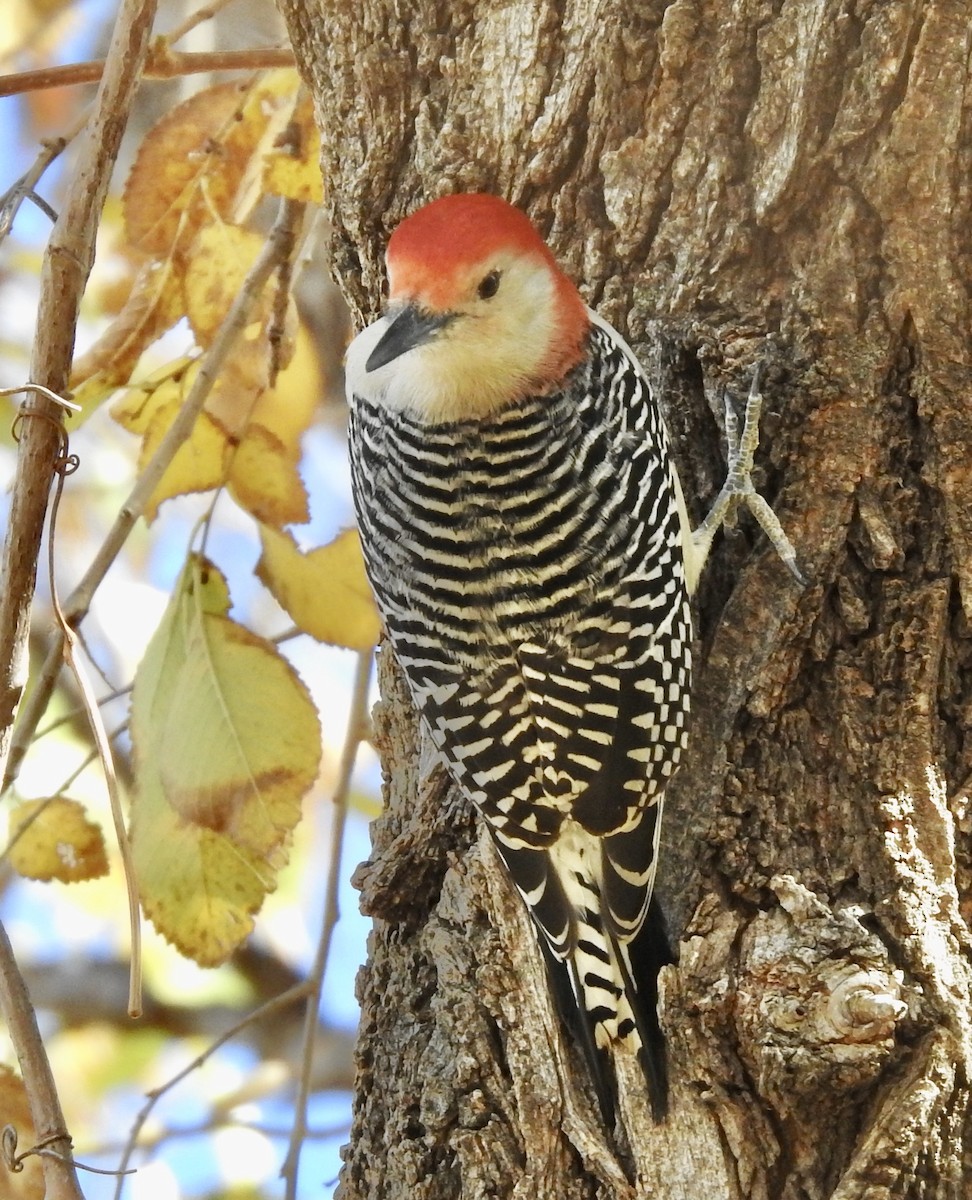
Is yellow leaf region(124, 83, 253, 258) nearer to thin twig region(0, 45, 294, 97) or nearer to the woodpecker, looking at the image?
thin twig region(0, 45, 294, 97)

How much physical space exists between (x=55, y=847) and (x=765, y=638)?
→ 1287 millimetres

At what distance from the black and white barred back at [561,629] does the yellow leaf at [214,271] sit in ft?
1.92

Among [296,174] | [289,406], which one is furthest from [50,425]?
[296,174]

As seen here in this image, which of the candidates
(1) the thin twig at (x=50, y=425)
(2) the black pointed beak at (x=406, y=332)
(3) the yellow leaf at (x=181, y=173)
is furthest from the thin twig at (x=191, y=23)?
(2) the black pointed beak at (x=406, y=332)

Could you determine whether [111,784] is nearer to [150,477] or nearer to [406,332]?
[150,477]

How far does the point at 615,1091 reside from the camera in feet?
6.60

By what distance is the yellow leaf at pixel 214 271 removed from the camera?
2756mm

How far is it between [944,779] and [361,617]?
108cm

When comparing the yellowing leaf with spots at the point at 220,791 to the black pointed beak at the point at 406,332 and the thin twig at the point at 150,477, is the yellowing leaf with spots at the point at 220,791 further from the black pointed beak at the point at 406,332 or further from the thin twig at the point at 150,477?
the black pointed beak at the point at 406,332

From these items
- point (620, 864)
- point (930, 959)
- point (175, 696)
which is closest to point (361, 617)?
point (175, 696)

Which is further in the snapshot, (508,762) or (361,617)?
(361,617)

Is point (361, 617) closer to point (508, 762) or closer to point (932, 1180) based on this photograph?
point (508, 762)

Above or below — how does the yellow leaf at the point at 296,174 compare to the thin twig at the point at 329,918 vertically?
above

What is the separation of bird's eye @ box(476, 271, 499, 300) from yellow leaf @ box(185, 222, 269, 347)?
1.98 feet
